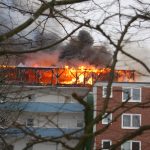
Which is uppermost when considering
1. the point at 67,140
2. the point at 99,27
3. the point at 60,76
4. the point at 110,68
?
the point at 60,76

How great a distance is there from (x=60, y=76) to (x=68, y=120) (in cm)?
604

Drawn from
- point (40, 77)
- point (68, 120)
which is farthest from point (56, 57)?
point (68, 120)

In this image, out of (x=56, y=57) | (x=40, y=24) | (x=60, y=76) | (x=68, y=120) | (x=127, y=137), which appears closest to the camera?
(x=127, y=137)

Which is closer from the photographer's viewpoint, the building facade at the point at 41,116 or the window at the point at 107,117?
the window at the point at 107,117

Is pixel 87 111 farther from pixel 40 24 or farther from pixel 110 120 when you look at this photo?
pixel 40 24

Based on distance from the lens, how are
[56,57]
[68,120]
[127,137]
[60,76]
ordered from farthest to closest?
[56,57] → [60,76] → [68,120] → [127,137]

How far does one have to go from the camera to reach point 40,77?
4341 centimetres

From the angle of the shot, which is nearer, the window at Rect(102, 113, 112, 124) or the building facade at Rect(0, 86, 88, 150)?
the window at Rect(102, 113, 112, 124)

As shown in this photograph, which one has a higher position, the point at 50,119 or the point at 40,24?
the point at 40,24

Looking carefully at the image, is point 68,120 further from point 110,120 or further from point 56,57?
point 110,120

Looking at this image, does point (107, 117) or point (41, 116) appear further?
point (41, 116)

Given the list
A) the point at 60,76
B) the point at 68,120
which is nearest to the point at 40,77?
the point at 60,76

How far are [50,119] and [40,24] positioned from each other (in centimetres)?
244

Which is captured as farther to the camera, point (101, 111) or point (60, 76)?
point (60, 76)
